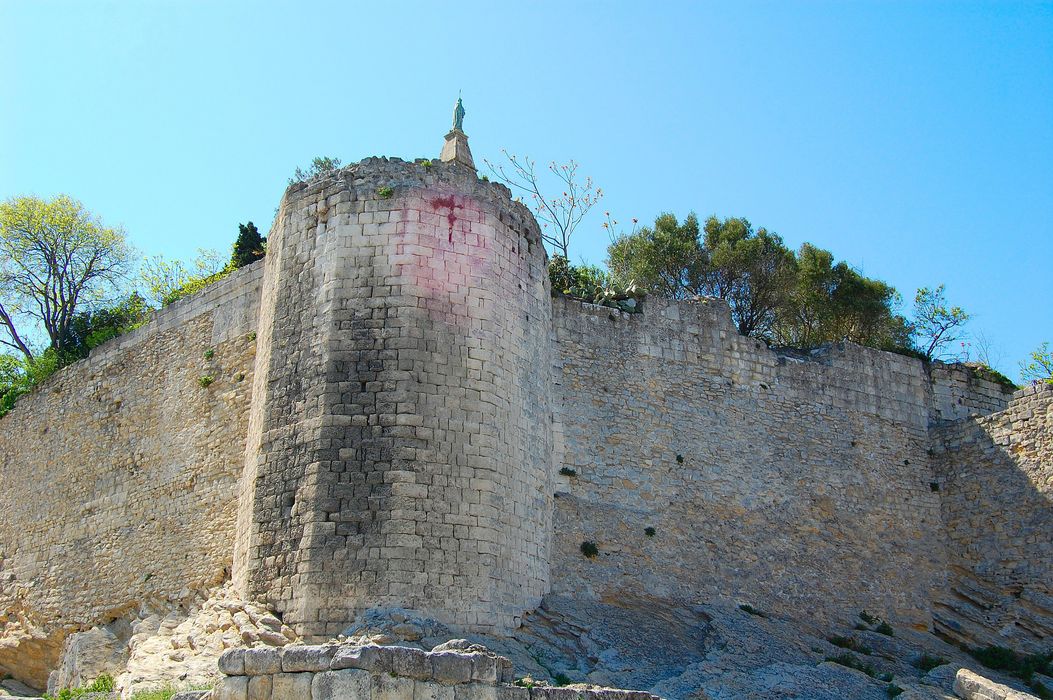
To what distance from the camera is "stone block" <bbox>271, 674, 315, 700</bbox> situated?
9.20m

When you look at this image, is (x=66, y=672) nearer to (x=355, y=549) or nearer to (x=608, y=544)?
(x=355, y=549)

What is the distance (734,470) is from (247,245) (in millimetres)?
10278

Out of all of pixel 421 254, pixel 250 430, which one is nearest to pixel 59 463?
pixel 250 430

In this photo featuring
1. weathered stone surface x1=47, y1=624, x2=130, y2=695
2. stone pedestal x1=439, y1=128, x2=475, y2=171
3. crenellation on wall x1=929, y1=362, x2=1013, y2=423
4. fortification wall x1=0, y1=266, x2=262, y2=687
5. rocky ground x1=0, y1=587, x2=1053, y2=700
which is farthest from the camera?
crenellation on wall x1=929, y1=362, x2=1013, y2=423

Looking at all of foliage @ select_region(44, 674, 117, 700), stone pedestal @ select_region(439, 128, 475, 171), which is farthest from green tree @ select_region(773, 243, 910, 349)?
foliage @ select_region(44, 674, 117, 700)

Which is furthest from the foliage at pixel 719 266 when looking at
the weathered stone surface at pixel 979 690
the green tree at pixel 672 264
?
the weathered stone surface at pixel 979 690

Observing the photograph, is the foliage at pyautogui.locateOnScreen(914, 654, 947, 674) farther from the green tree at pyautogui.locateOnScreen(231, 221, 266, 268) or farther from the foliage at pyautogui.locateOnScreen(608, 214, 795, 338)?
the green tree at pyautogui.locateOnScreen(231, 221, 266, 268)

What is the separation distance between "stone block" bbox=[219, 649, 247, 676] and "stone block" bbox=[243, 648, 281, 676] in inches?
1.5

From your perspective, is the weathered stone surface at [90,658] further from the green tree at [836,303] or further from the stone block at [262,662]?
the green tree at [836,303]

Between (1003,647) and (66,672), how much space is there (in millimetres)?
13333

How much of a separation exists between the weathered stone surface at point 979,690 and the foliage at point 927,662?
4.92ft

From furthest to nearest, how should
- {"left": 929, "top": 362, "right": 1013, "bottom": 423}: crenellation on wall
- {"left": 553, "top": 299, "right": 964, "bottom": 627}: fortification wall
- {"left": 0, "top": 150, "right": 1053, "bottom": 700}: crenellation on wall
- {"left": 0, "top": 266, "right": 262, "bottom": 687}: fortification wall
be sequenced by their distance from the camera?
1. {"left": 929, "top": 362, "right": 1013, "bottom": 423}: crenellation on wall
2. {"left": 0, "top": 266, "right": 262, "bottom": 687}: fortification wall
3. {"left": 553, "top": 299, "right": 964, "bottom": 627}: fortification wall
4. {"left": 0, "top": 150, "right": 1053, "bottom": 700}: crenellation on wall

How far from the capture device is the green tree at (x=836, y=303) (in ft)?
76.7

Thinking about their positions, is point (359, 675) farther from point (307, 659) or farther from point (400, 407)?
point (400, 407)
